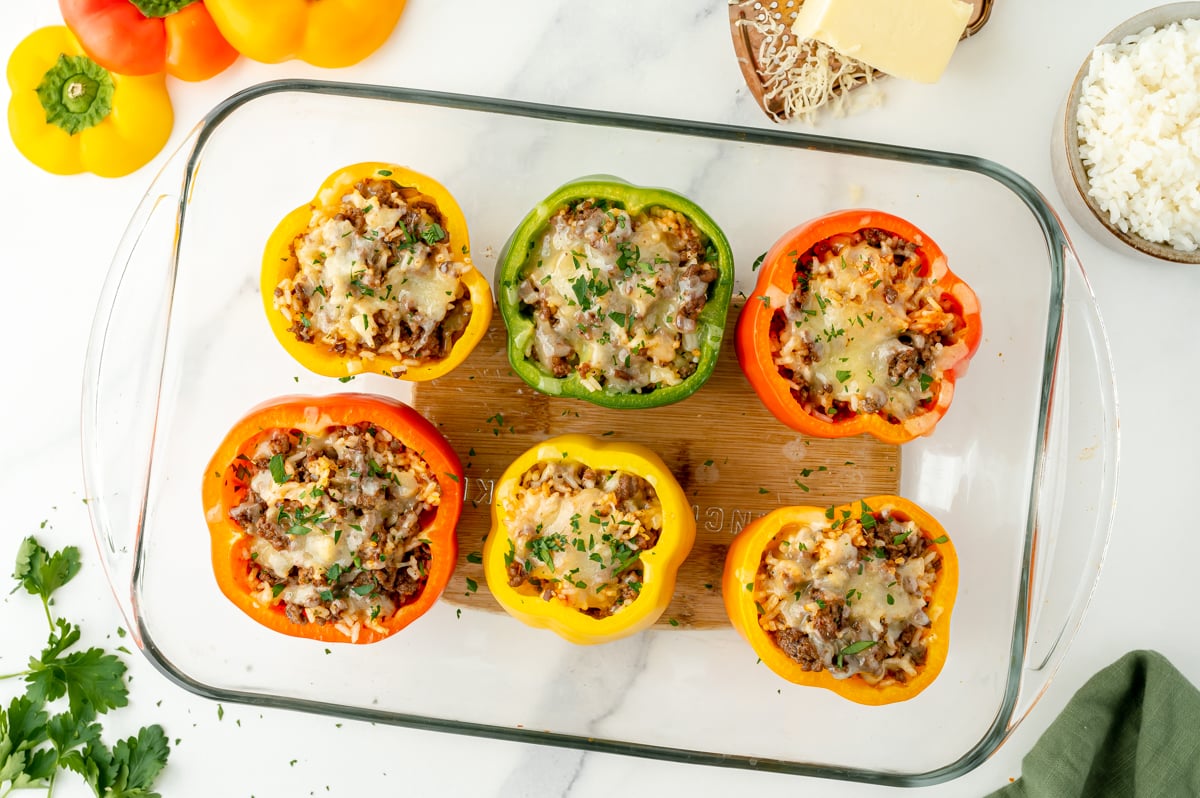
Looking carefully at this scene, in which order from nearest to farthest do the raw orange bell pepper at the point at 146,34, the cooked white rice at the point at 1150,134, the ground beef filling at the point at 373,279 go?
the ground beef filling at the point at 373,279 < the cooked white rice at the point at 1150,134 < the raw orange bell pepper at the point at 146,34

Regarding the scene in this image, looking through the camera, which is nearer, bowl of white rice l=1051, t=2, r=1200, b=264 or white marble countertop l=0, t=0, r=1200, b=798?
bowl of white rice l=1051, t=2, r=1200, b=264

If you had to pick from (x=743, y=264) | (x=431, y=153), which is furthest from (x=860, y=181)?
(x=431, y=153)

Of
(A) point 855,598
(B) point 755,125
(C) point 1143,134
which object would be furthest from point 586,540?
(C) point 1143,134

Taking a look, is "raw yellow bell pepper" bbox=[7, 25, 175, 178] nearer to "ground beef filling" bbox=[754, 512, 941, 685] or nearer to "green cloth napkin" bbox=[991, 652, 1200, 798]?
"ground beef filling" bbox=[754, 512, 941, 685]

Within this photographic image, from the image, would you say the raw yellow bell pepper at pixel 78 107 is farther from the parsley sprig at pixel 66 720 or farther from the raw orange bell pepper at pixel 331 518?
the parsley sprig at pixel 66 720

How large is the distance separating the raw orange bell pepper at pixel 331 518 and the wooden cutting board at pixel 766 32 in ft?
4.42

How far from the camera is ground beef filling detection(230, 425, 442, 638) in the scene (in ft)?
7.55

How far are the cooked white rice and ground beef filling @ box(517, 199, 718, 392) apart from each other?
1.15m

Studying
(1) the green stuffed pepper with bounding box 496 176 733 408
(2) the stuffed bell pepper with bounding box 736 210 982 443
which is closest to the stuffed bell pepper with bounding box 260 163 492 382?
(1) the green stuffed pepper with bounding box 496 176 733 408

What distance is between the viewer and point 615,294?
7.47 ft

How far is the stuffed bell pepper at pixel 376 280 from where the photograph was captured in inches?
89.8

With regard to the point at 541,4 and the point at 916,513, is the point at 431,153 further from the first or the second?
the point at 916,513

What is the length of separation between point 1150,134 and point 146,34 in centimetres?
271

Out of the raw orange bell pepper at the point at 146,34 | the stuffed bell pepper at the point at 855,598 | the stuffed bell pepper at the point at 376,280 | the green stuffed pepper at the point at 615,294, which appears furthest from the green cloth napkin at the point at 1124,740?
the raw orange bell pepper at the point at 146,34
